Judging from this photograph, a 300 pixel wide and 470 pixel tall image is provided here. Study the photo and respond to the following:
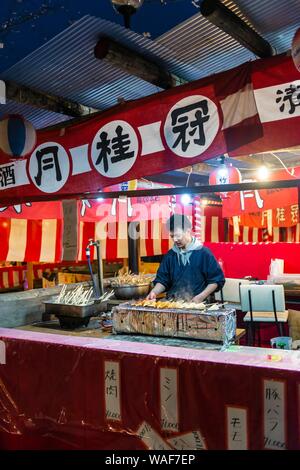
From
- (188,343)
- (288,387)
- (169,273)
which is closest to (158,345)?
(188,343)

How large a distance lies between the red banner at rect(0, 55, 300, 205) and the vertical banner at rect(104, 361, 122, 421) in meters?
2.56

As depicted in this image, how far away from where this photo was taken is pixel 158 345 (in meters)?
3.65

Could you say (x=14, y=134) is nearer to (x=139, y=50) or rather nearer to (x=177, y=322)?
(x=139, y=50)

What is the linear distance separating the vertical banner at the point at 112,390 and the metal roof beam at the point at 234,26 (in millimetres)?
3204

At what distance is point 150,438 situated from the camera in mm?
3293

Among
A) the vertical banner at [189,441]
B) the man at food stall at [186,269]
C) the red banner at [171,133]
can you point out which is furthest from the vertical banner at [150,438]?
the red banner at [171,133]

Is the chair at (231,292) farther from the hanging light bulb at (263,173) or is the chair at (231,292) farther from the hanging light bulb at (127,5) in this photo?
the hanging light bulb at (127,5)

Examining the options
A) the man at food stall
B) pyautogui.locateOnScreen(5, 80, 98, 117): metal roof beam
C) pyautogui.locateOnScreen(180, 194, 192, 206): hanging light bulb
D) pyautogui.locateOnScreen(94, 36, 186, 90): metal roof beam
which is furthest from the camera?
pyautogui.locateOnScreen(180, 194, 192, 206): hanging light bulb

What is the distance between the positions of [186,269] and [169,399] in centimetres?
249

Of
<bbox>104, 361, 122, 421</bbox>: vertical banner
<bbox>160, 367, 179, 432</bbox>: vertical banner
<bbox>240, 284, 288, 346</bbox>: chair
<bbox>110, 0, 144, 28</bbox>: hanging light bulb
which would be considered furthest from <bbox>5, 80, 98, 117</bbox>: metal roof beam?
<bbox>240, 284, 288, 346</bbox>: chair

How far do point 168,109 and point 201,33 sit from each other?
1.02 meters

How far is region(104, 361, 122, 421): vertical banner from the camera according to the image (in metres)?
3.46

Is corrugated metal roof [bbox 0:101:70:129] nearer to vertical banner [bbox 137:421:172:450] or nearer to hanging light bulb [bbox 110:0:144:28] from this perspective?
hanging light bulb [bbox 110:0:144:28]

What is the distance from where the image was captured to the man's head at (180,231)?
218 inches
